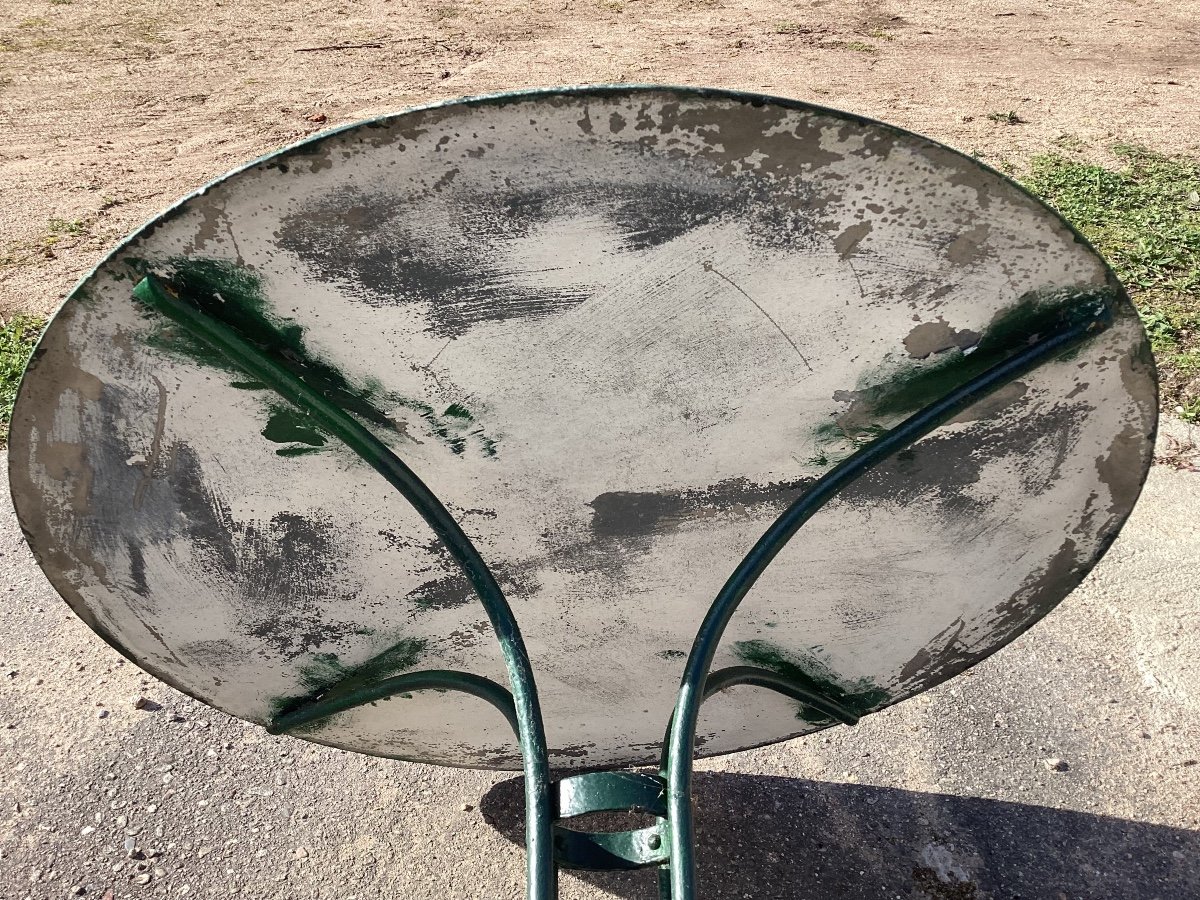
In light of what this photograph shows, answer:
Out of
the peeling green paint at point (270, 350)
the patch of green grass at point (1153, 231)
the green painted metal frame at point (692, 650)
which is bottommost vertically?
the patch of green grass at point (1153, 231)

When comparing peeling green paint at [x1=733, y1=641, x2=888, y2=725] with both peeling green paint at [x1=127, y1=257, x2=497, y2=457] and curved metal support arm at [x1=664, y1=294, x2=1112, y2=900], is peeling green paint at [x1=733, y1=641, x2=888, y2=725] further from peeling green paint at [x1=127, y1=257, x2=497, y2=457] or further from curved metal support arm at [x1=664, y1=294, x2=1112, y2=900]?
peeling green paint at [x1=127, y1=257, x2=497, y2=457]

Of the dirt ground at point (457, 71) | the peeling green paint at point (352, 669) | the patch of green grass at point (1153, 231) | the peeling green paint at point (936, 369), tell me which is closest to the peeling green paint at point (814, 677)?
the peeling green paint at point (936, 369)

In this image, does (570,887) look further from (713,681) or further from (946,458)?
(946,458)

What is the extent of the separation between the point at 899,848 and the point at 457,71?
5918 mm

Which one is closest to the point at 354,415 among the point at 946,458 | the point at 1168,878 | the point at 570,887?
the point at 946,458

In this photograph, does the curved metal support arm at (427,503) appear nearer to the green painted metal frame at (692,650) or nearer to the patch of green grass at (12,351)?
the green painted metal frame at (692,650)

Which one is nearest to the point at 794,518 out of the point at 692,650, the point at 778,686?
the point at 692,650

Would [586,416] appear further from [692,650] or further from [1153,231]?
[1153,231]

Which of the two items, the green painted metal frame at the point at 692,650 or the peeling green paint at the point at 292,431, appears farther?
the peeling green paint at the point at 292,431

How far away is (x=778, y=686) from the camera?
1.77 meters

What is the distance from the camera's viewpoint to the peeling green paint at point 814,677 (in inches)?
71.9

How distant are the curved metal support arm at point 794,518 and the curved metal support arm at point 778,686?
16 centimetres

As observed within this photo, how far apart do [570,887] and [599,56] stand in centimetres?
599

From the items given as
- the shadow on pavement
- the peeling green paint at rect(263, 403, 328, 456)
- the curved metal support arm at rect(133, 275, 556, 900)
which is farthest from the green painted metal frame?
the shadow on pavement
